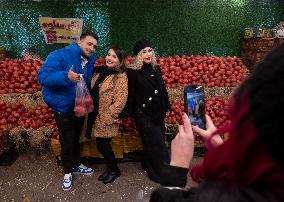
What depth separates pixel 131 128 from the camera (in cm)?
525

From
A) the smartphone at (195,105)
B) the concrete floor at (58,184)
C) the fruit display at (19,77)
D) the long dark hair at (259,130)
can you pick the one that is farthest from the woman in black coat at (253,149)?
the fruit display at (19,77)

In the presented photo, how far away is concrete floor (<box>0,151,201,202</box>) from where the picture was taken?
4.50 m

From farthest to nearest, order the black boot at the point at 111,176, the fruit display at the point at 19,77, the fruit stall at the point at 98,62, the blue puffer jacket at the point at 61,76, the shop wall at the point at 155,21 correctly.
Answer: the shop wall at the point at 155,21, the fruit display at the point at 19,77, the fruit stall at the point at 98,62, the black boot at the point at 111,176, the blue puffer jacket at the point at 61,76

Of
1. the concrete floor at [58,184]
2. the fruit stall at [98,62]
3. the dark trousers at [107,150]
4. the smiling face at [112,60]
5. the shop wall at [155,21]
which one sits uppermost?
the shop wall at [155,21]

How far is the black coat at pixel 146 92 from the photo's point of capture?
4.52 meters

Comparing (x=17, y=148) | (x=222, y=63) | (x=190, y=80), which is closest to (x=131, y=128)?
(x=190, y=80)

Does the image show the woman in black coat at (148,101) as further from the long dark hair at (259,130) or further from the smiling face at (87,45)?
the long dark hair at (259,130)

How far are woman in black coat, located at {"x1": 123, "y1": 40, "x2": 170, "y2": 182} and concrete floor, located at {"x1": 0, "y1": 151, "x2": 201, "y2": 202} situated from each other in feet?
1.34

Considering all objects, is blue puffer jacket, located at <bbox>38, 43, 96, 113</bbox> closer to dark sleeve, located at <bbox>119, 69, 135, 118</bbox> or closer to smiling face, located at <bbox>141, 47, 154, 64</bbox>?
dark sleeve, located at <bbox>119, 69, 135, 118</bbox>

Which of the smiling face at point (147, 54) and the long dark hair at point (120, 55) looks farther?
the smiling face at point (147, 54)

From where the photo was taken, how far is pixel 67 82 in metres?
4.12

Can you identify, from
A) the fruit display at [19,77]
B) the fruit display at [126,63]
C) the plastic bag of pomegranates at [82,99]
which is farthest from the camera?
the fruit display at [19,77]

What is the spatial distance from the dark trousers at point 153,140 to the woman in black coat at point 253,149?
3.40m

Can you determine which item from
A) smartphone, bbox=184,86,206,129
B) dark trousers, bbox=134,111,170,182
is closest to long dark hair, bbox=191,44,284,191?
smartphone, bbox=184,86,206,129
